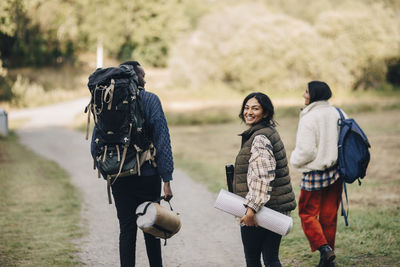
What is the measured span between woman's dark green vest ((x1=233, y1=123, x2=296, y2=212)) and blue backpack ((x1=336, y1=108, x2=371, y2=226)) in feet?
3.55

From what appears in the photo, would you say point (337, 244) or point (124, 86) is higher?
point (124, 86)

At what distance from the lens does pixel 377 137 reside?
14570 millimetres

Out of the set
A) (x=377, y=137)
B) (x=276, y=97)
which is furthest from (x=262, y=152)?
(x=276, y=97)

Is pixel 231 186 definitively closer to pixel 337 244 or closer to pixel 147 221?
pixel 147 221

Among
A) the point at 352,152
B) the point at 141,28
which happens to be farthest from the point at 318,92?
the point at 141,28

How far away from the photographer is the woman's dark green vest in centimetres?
336

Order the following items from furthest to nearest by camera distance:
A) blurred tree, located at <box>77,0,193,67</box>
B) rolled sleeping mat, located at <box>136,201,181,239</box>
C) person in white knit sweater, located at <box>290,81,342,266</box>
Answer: blurred tree, located at <box>77,0,193,67</box> < person in white knit sweater, located at <box>290,81,342,266</box> < rolled sleeping mat, located at <box>136,201,181,239</box>

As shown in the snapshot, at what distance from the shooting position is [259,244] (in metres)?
3.47

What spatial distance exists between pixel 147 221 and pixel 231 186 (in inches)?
27.7

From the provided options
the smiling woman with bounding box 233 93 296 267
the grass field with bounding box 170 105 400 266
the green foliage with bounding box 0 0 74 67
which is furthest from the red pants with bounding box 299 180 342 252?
the green foliage with bounding box 0 0 74 67

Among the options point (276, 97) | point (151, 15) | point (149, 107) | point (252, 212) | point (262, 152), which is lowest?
point (276, 97)

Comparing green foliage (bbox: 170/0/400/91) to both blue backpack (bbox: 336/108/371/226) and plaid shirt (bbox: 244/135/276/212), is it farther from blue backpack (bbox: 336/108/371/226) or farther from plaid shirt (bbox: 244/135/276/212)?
plaid shirt (bbox: 244/135/276/212)

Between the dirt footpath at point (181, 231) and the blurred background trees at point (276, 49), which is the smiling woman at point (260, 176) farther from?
the blurred background trees at point (276, 49)

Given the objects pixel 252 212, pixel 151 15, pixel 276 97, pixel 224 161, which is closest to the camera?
pixel 252 212
